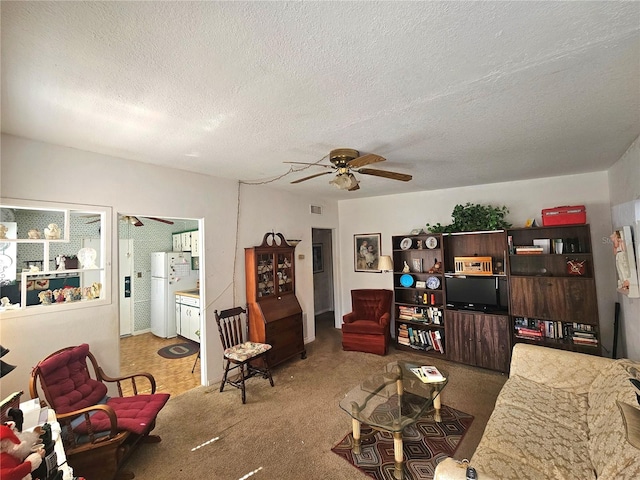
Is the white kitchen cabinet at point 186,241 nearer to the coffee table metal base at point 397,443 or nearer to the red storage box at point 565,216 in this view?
the coffee table metal base at point 397,443

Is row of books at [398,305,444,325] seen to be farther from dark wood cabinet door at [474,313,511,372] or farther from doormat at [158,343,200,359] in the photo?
doormat at [158,343,200,359]

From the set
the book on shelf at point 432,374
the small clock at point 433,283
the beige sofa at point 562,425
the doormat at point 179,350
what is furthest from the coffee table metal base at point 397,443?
the doormat at point 179,350

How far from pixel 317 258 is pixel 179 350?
3.38 m

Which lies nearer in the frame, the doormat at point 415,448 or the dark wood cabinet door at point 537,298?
the doormat at point 415,448

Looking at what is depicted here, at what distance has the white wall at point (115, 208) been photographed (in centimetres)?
221

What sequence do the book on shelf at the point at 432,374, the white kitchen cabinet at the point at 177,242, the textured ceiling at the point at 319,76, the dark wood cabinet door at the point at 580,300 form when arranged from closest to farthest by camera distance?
the textured ceiling at the point at 319,76
the book on shelf at the point at 432,374
the dark wood cabinet door at the point at 580,300
the white kitchen cabinet at the point at 177,242

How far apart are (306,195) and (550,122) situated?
3.43 m

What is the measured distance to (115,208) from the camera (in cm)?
271

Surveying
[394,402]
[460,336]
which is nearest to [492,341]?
[460,336]

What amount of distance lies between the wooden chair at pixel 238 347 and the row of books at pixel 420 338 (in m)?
2.22

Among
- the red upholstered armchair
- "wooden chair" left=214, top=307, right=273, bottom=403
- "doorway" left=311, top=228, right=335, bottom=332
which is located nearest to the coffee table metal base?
"wooden chair" left=214, top=307, right=273, bottom=403

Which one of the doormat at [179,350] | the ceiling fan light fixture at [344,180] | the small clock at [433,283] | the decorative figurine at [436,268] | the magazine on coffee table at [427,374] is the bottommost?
the doormat at [179,350]

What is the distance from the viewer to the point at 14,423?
4.58 feet

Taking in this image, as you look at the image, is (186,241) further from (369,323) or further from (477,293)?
(477,293)
